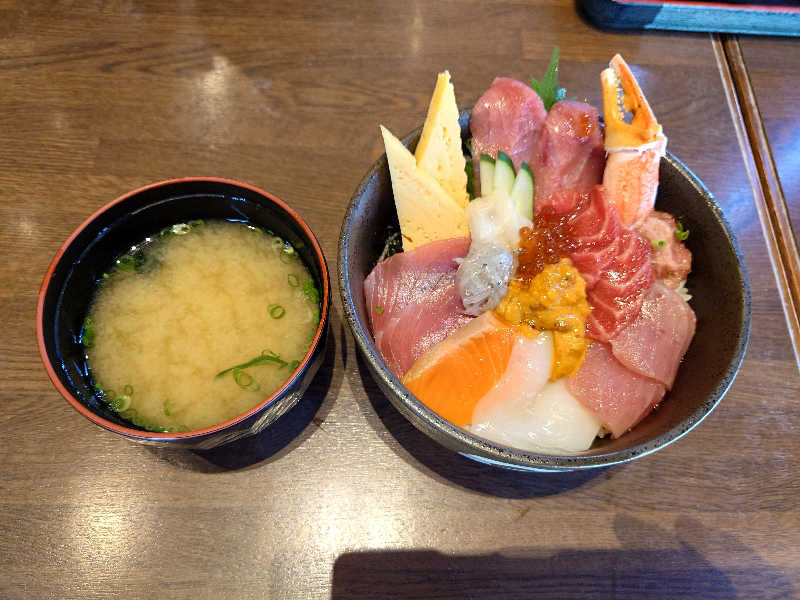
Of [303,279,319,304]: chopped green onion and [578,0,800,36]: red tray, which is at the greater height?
[578,0,800,36]: red tray

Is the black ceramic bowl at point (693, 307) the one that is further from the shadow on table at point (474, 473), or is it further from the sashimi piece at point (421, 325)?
the shadow on table at point (474, 473)

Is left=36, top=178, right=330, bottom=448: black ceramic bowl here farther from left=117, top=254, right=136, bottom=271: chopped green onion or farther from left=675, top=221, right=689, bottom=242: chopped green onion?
left=675, top=221, right=689, bottom=242: chopped green onion

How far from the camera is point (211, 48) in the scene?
6.89ft

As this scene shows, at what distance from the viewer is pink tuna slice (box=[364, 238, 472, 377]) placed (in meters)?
1.30

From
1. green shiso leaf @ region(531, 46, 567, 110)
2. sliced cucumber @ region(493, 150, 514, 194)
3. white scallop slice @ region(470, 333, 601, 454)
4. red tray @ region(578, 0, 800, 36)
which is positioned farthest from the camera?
red tray @ region(578, 0, 800, 36)

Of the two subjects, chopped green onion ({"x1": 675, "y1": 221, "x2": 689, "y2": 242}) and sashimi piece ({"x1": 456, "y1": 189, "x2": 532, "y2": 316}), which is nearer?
sashimi piece ({"x1": 456, "y1": 189, "x2": 532, "y2": 316})

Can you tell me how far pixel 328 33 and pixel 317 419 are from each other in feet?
5.41

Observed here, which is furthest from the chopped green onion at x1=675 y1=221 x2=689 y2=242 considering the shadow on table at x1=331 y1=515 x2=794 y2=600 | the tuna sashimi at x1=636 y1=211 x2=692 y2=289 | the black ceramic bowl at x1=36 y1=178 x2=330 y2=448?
the black ceramic bowl at x1=36 y1=178 x2=330 y2=448

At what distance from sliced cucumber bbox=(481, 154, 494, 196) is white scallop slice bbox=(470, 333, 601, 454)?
0.46 m

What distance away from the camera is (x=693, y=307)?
1.41 meters

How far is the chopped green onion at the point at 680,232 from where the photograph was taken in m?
1.43

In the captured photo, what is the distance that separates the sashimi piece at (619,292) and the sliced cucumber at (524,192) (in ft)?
0.86

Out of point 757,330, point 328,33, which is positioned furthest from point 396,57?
point 757,330

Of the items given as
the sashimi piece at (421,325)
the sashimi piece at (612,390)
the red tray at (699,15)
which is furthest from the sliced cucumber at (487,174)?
the red tray at (699,15)
